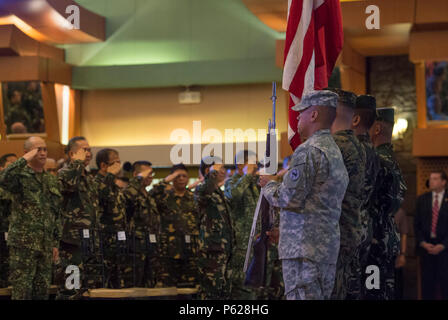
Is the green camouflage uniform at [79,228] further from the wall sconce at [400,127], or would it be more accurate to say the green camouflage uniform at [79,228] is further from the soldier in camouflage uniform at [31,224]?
the wall sconce at [400,127]

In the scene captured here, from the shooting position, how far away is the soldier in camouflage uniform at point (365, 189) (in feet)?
16.7

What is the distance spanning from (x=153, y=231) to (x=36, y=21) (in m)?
3.63

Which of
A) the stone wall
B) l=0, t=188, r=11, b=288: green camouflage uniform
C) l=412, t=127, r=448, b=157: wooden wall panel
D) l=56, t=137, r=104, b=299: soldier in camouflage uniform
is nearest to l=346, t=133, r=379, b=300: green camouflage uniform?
l=56, t=137, r=104, b=299: soldier in camouflage uniform

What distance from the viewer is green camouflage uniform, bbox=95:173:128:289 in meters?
8.41

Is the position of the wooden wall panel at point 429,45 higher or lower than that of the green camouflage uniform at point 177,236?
higher

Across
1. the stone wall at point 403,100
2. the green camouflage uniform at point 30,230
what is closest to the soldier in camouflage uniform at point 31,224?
the green camouflage uniform at point 30,230

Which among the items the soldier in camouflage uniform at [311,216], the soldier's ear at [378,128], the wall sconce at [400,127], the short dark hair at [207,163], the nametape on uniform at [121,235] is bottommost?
the nametape on uniform at [121,235]

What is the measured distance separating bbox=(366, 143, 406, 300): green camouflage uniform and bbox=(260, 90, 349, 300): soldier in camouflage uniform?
1.23 meters

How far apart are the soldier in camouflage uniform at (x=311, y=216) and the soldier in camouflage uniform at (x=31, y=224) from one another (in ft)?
11.4

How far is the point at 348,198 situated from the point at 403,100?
23.8 feet

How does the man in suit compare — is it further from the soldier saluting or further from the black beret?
the black beret

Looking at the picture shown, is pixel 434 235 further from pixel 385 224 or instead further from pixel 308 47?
pixel 308 47
